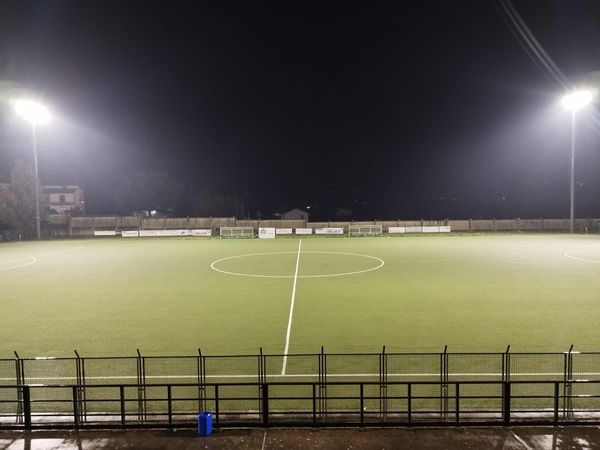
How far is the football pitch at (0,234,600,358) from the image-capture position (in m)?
14.8

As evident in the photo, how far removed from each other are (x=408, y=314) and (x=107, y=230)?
198 feet

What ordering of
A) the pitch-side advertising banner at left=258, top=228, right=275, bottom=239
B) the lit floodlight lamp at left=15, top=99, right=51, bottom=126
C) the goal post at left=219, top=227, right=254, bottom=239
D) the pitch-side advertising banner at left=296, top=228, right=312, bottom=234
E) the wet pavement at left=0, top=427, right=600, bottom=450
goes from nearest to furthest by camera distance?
the wet pavement at left=0, top=427, right=600, bottom=450
the lit floodlight lamp at left=15, top=99, right=51, bottom=126
the goal post at left=219, top=227, right=254, bottom=239
the pitch-side advertising banner at left=258, top=228, right=275, bottom=239
the pitch-side advertising banner at left=296, top=228, right=312, bottom=234

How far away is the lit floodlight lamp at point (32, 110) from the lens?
2078 inches

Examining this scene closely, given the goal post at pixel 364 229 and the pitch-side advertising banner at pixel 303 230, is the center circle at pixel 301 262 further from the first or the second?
the goal post at pixel 364 229

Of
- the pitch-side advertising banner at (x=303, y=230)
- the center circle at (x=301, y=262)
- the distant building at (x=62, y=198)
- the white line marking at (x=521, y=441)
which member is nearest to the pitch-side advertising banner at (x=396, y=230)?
the pitch-side advertising banner at (x=303, y=230)

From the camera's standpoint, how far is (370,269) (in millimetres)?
30344

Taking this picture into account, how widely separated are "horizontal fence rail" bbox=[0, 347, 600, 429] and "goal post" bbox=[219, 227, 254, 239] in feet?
159

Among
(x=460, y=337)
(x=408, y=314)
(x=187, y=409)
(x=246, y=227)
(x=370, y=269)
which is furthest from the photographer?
(x=246, y=227)

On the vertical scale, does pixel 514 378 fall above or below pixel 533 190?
below

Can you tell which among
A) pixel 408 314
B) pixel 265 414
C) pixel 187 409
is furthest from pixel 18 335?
→ pixel 408 314

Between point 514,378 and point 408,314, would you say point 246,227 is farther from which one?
point 514,378

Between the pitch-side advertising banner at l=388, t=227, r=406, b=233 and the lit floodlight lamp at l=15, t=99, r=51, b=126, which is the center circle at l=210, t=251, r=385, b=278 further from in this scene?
the lit floodlight lamp at l=15, t=99, r=51, b=126

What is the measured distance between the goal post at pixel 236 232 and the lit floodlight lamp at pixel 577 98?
42.3 meters

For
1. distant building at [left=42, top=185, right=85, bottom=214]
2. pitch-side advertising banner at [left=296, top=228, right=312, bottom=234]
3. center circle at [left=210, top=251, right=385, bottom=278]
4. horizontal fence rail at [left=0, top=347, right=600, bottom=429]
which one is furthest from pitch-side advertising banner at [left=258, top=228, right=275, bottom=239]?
distant building at [left=42, top=185, right=85, bottom=214]
